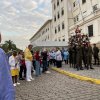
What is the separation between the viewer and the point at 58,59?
78.7ft

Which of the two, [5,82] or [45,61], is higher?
[5,82]

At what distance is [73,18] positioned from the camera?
47.6 m

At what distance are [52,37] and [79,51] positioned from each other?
145ft

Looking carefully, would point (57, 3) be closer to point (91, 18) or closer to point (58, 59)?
point (91, 18)

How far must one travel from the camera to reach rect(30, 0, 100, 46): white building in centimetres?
3316

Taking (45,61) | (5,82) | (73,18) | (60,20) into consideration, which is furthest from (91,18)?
(5,82)

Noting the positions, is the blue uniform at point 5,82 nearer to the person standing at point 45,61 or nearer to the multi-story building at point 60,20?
the person standing at point 45,61

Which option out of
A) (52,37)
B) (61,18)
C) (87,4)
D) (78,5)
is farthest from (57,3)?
(87,4)

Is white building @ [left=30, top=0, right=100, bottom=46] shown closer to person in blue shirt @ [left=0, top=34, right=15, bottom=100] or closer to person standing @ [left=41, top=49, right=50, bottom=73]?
person standing @ [left=41, top=49, right=50, bottom=73]

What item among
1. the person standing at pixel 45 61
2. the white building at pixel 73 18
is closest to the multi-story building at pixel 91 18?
the white building at pixel 73 18

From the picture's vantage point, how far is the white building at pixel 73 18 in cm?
3316

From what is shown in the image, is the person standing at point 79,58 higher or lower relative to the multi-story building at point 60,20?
lower

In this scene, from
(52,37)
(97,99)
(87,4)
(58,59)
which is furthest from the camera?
(52,37)

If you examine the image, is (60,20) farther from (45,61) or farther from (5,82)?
(5,82)
